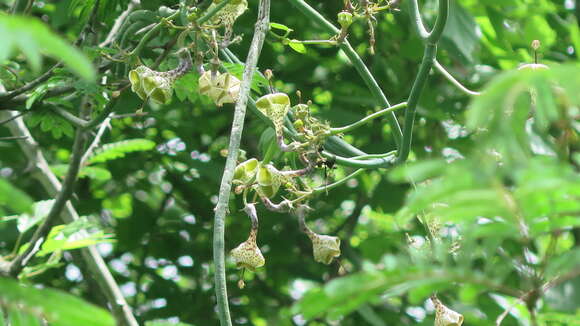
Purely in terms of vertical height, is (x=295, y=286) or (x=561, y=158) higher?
(x=561, y=158)

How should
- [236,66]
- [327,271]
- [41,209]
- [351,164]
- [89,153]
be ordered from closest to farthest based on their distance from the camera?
[351,164], [236,66], [41,209], [89,153], [327,271]

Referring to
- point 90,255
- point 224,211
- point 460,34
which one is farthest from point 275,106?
point 460,34

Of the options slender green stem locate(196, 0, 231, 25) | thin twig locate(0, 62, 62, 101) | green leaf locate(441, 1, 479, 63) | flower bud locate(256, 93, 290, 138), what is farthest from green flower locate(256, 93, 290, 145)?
green leaf locate(441, 1, 479, 63)

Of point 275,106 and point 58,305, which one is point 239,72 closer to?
point 275,106

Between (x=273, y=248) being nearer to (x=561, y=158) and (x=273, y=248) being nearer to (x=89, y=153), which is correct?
(x=89, y=153)

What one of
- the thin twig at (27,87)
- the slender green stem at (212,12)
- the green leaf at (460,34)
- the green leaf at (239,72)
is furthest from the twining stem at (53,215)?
the green leaf at (460,34)

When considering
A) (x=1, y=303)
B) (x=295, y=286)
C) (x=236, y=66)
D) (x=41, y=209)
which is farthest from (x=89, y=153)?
(x=1, y=303)
